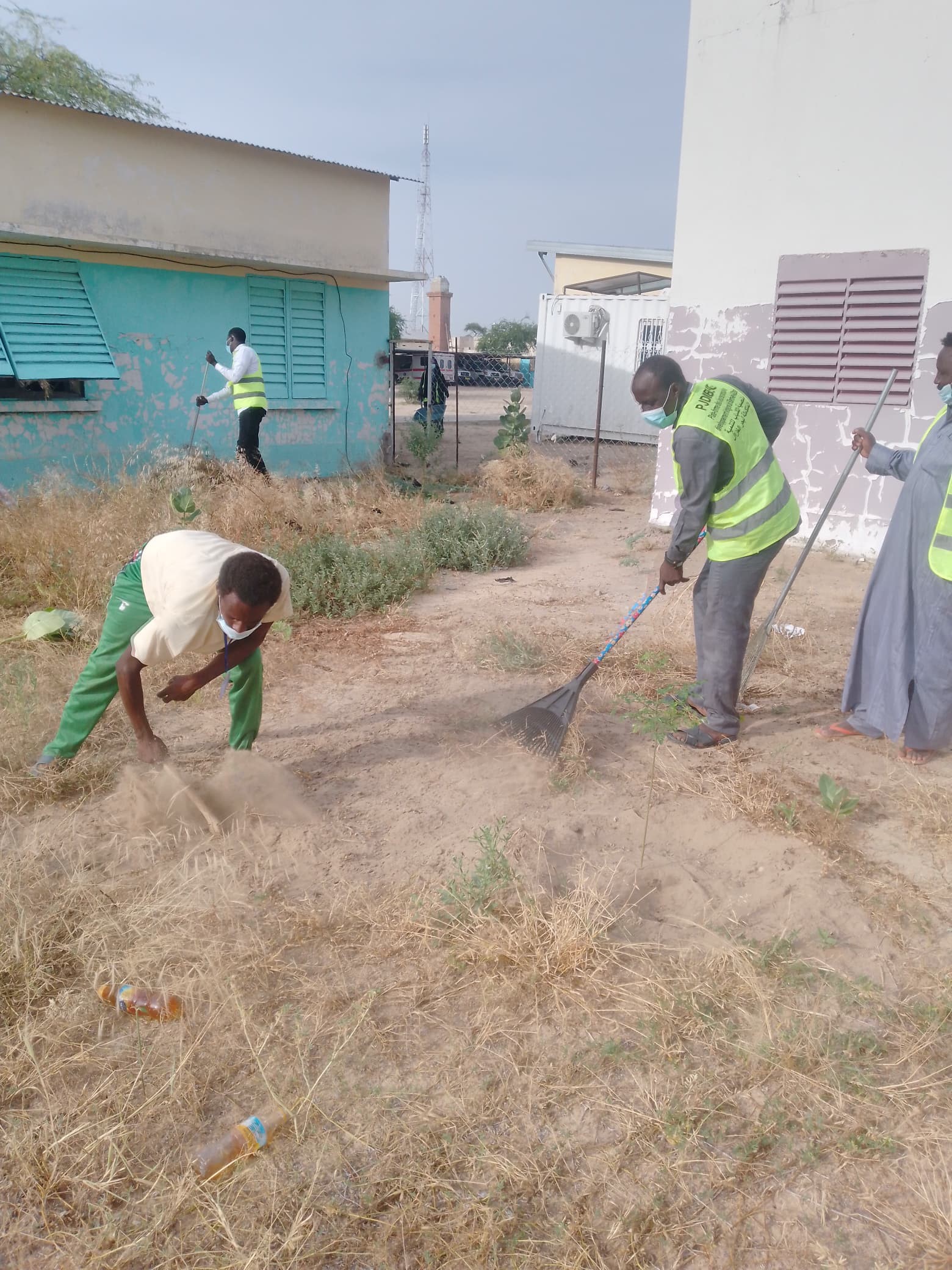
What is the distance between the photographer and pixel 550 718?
3.87 meters

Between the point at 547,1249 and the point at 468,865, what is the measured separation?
1326 mm

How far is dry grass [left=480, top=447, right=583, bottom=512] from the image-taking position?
9.77 metres

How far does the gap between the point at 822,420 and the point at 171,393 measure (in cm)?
650

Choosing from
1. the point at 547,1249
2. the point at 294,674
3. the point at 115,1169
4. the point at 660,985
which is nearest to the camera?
the point at 547,1249

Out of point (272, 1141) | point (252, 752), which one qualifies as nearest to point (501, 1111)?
point (272, 1141)

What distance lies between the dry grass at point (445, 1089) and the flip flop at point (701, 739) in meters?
1.47

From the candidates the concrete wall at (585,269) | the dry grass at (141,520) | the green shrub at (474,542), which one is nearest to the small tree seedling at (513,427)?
the dry grass at (141,520)

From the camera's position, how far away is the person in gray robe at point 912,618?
147 inches

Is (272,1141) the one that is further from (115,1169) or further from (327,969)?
(327,969)

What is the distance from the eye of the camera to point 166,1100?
2068 millimetres

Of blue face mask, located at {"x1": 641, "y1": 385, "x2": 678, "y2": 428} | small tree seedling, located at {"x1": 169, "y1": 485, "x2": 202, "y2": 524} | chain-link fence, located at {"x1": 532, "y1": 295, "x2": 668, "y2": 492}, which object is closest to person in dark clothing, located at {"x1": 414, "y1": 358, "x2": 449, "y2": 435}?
chain-link fence, located at {"x1": 532, "y1": 295, "x2": 668, "y2": 492}

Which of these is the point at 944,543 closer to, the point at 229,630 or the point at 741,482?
the point at 741,482

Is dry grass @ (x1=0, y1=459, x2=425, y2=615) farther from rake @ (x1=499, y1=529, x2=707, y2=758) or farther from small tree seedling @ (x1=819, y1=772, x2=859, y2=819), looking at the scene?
small tree seedling @ (x1=819, y1=772, x2=859, y2=819)

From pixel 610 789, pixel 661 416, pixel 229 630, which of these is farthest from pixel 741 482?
pixel 229 630
